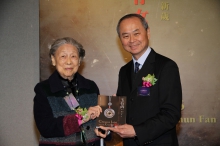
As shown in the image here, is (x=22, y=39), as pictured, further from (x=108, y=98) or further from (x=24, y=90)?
(x=108, y=98)

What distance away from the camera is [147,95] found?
7.54 feet

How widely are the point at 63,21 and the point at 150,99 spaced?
2.06 m

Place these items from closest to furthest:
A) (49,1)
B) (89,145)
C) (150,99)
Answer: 1. (150,99)
2. (89,145)
3. (49,1)

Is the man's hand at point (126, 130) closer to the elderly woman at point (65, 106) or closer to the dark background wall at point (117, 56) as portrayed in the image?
the elderly woman at point (65, 106)

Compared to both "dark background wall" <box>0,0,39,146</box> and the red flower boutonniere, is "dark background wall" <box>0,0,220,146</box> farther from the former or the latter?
the red flower boutonniere

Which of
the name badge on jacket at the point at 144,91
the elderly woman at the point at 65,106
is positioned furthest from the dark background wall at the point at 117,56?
the name badge on jacket at the point at 144,91

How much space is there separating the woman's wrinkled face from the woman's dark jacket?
120 mm

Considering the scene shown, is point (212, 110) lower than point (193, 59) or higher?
lower

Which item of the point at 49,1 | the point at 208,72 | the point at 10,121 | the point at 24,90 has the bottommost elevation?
the point at 10,121

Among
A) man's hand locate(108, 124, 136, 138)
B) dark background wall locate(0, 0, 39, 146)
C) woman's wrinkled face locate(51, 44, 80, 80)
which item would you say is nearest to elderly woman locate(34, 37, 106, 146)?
woman's wrinkled face locate(51, 44, 80, 80)

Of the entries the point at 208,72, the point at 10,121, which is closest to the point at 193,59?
the point at 208,72

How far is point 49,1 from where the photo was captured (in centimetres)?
375

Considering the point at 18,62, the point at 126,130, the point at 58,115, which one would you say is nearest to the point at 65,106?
the point at 58,115

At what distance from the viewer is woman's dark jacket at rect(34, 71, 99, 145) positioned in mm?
2352
